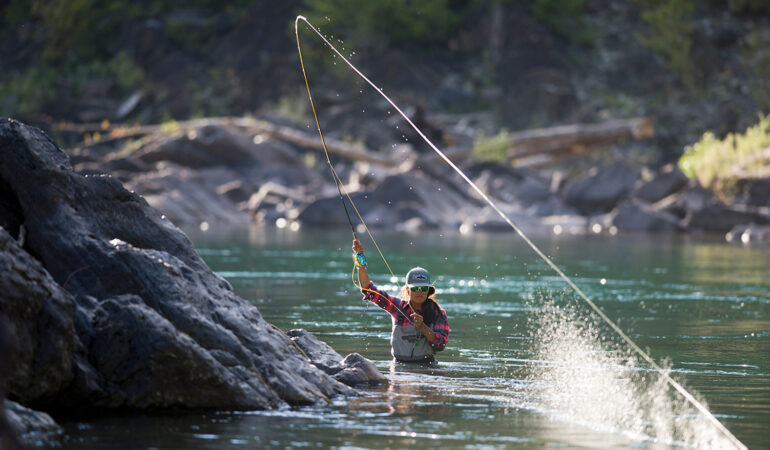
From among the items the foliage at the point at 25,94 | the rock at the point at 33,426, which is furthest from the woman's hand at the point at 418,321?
the foliage at the point at 25,94

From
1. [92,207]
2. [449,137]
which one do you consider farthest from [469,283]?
[449,137]

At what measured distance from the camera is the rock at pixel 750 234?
3198 cm

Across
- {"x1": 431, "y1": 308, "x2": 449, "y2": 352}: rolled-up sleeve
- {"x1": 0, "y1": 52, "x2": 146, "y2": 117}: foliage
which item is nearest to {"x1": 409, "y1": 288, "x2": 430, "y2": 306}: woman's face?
{"x1": 431, "y1": 308, "x2": 449, "y2": 352}: rolled-up sleeve

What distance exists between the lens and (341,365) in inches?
Result: 380

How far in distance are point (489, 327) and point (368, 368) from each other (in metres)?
4.73

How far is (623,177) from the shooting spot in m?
39.5

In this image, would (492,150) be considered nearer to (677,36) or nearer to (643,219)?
(643,219)

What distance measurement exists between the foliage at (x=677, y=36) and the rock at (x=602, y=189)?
62.3 ft

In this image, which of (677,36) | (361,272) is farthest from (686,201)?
(361,272)

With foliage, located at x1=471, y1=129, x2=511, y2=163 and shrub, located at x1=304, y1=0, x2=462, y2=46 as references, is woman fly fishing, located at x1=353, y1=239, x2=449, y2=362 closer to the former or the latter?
foliage, located at x1=471, y1=129, x2=511, y2=163

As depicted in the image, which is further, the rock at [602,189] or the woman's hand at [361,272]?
the rock at [602,189]

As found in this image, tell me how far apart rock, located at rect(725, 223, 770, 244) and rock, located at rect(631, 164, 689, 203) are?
5.00 m

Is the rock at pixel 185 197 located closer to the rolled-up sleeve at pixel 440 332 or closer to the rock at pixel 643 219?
the rock at pixel 643 219

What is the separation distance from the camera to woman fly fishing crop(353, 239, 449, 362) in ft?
35.3
